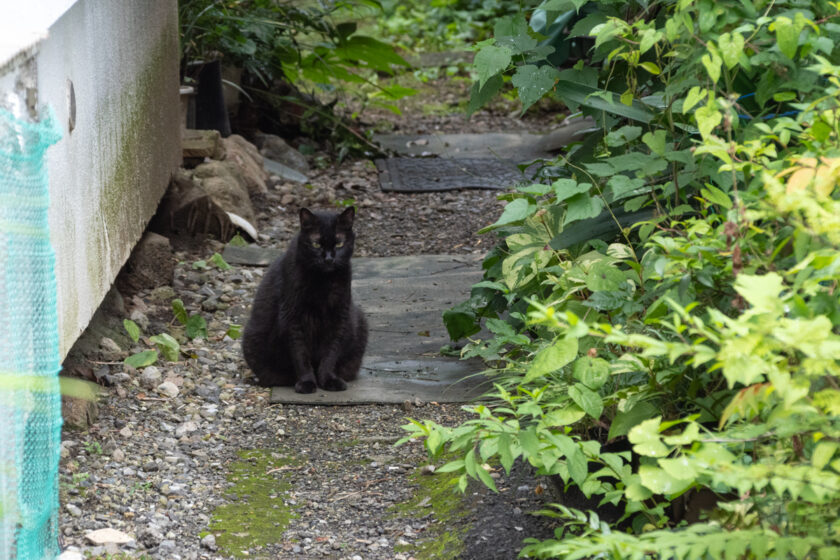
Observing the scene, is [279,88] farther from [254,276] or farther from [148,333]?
[148,333]

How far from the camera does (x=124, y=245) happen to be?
169 inches

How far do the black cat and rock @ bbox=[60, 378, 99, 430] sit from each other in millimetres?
920

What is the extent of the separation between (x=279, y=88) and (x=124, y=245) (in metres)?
4.59

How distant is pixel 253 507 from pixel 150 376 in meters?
1.12

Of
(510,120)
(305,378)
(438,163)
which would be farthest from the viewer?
(510,120)

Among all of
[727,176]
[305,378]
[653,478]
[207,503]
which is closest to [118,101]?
[305,378]

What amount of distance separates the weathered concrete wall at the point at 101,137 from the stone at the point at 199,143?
88 cm

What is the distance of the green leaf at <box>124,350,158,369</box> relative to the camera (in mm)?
4000

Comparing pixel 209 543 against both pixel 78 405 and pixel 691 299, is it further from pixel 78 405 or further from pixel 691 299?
pixel 691 299

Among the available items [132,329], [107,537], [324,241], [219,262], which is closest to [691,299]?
[107,537]

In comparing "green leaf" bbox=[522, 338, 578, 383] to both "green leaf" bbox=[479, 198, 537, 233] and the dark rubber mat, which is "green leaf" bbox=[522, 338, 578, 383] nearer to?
"green leaf" bbox=[479, 198, 537, 233]

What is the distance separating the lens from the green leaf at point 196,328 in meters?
4.63

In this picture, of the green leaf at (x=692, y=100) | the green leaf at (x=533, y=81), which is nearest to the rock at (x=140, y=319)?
the green leaf at (x=533, y=81)

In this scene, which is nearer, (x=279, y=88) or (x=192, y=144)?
(x=192, y=144)
